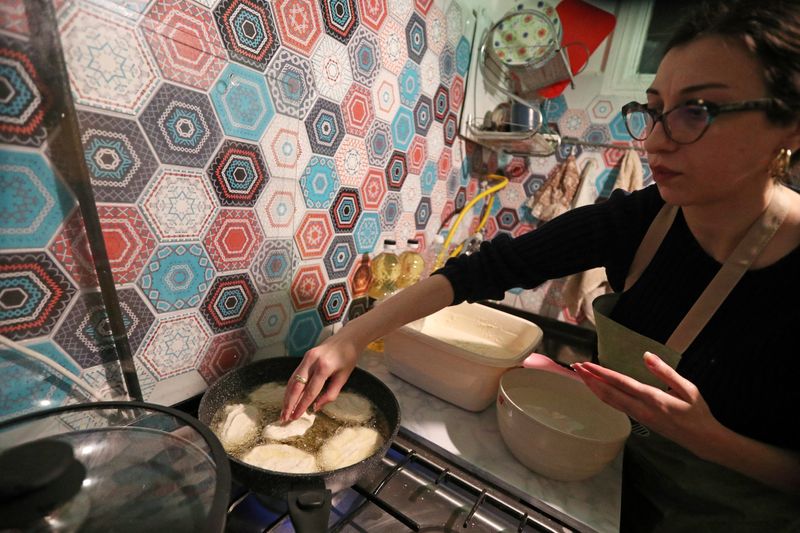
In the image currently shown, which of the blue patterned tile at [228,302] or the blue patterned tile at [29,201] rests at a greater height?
the blue patterned tile at [29,201]

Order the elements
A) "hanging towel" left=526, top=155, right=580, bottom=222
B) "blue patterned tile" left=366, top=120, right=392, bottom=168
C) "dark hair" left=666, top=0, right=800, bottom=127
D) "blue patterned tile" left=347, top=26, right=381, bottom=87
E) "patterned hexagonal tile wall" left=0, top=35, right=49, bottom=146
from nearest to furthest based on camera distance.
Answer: "patterned hexagonal tile wall" left=0, top=35, right=49, bottom=146, "dark hair" left=666, top=0, right=800, bottom=127, "blue patterned tile" left=347, top=26, right=381, bottom=87, "blue patterned tile" left=366, top=120, right=392, bottom=168, "hanging towel" left=526, top=155, right=580, bottom=222

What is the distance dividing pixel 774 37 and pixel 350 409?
90 cm

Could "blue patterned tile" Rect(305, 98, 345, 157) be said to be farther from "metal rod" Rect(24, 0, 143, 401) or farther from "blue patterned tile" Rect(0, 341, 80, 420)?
"blue patterned tile" Rect(0, 341, 80, 420)

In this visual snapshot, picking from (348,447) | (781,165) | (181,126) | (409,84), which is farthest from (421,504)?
(409,84)

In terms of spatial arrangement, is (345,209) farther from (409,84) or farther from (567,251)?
(567,251)

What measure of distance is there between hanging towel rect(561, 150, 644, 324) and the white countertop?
82 centimetres

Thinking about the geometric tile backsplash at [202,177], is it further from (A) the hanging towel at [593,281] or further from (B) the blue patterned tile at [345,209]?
(A) the hanging towel at [593,281]

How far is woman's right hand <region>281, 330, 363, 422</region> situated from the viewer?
0.63 meters

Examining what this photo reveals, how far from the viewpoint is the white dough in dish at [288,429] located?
2.04 ft

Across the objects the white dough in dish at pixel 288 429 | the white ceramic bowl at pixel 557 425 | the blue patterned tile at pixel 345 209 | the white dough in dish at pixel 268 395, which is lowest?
the white dough in dish at pixel 268 395

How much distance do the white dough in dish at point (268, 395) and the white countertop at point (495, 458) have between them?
0.88 feet

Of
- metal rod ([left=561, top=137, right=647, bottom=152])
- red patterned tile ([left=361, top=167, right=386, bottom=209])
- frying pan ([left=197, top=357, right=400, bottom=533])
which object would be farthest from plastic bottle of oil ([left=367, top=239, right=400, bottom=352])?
metal rod ([left=561, top=137, right=647, bottom=152])

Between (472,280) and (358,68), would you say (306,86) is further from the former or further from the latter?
(472,280)

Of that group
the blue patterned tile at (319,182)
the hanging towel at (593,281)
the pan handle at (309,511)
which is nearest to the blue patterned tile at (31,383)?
the pan handle at (309,511)
